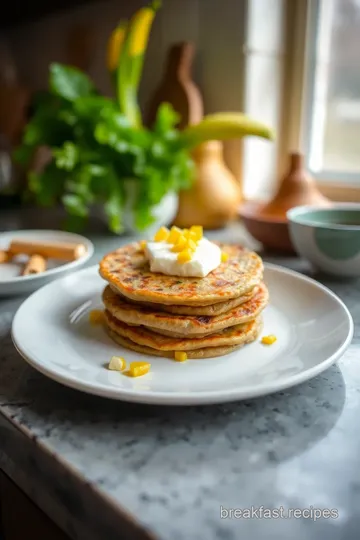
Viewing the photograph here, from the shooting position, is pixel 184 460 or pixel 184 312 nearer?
pixel 184 460

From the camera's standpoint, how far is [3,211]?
173 cm

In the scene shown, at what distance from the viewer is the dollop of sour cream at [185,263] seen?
2.23 feet

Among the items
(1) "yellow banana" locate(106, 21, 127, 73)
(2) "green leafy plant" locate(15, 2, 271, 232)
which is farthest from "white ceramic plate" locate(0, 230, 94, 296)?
(1) "yellow banana" locate(106, 21, 127, 73)

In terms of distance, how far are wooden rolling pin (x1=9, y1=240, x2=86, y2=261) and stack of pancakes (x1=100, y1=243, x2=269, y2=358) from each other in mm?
337

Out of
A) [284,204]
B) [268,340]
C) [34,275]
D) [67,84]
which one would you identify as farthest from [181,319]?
[67,84]

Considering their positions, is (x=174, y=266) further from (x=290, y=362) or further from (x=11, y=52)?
(x=11, y=52)

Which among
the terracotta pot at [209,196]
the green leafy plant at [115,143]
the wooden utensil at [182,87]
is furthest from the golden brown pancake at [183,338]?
the wooden utensil at [182,87]

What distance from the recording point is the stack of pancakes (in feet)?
2.03

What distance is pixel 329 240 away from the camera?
90 cm

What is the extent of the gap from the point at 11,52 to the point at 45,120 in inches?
45.3

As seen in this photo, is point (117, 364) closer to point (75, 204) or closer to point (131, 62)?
point (75, 204)

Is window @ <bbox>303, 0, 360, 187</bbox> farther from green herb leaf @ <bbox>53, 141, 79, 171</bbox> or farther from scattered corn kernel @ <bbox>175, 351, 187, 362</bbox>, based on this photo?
scattered corn kernel @ <bbox>175, 351, 187, 362</bbox>

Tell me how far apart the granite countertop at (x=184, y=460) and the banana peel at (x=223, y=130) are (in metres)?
0.74

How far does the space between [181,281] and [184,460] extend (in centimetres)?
27
